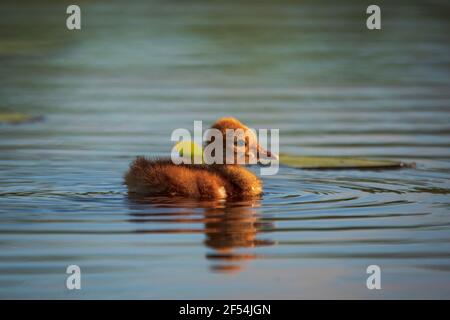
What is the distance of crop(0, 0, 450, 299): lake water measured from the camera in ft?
28.1

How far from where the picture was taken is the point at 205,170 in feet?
37.3

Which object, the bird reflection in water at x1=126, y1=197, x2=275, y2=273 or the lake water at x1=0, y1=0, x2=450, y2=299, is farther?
the bird reflection in water at x1=126, y1=197, x2=275, y2=273

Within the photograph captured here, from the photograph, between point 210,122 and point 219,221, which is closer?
point 219,221

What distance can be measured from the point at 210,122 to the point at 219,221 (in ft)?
19.1

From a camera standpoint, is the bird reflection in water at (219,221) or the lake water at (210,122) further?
the bird reflection in water at (219,221)

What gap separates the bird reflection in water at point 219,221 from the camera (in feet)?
29.2

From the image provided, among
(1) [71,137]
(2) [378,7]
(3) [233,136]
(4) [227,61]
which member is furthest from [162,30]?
(3) [233,136]

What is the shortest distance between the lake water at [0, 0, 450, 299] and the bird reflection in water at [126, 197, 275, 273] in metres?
0.03

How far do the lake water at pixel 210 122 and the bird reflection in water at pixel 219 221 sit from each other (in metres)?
0.03

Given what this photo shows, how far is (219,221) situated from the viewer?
1006 cm

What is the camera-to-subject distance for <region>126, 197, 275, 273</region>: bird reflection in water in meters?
8.90
